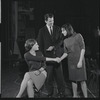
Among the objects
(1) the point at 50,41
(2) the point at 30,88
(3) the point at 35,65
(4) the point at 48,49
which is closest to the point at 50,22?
(1) the point at 50,41

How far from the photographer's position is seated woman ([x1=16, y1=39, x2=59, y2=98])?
3346mm

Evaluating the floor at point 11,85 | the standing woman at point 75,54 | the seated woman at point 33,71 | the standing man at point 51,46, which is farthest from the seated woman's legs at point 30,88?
the standing woman at point 75,54

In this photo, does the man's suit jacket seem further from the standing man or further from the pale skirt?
the pale skirt

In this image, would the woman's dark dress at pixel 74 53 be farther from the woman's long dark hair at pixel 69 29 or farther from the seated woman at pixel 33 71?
the seated woman at pixel 33 71

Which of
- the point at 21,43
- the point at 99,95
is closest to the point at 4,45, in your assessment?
the point at 21,43

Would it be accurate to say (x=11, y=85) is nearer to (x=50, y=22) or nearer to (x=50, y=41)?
(x=50, y=41)

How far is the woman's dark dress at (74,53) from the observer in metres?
3.51

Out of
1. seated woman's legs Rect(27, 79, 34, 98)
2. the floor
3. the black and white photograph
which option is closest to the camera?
seated woman's legs Rect(27, 79, 34, 98)

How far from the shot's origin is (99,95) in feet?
13.0

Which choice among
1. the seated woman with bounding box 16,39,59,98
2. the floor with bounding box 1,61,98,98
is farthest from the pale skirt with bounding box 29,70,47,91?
the floor with bounding box 1,61,98,98

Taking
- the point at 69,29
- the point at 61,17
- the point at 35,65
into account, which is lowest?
the point at 35,65

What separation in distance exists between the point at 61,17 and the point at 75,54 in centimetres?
92

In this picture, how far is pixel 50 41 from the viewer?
12.1 feet

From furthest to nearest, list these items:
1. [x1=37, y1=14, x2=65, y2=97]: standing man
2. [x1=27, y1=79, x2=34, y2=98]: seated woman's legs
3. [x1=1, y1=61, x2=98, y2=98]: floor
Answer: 1. [x1=1, y1=61, x2=98, y2=98]: floor
2. [x1=37, y1=14, x2=65, y2=97]: standing man
3. [x1=27, y1=79, x2=34, y2=98]: seated woman's legs
